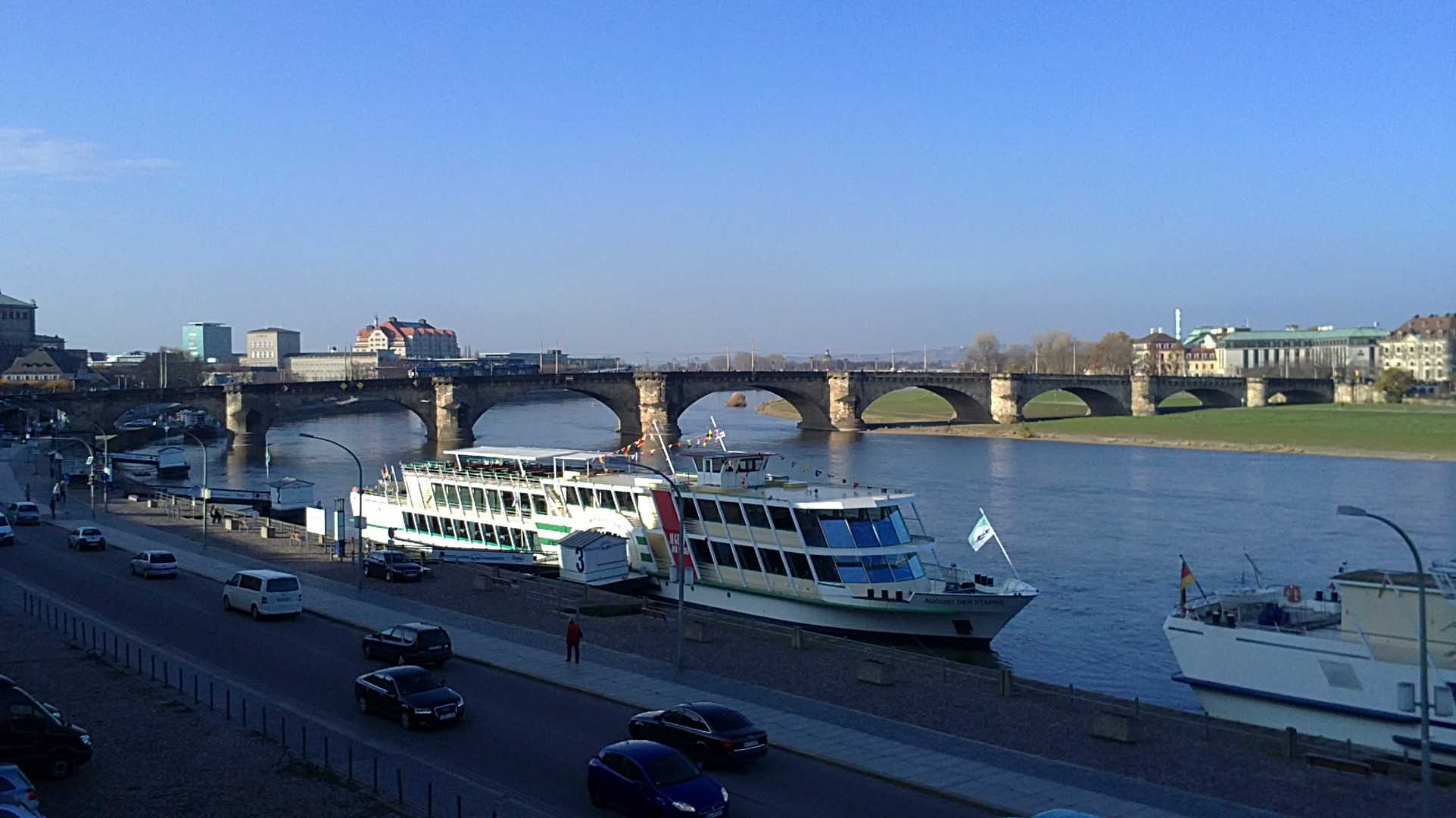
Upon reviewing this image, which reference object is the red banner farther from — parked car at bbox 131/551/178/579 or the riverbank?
the riverbank

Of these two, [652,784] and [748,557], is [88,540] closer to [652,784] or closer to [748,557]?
[748,557]

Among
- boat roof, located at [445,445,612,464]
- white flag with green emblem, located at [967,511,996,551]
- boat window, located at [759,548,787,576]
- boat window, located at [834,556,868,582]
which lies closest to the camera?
white flag with green emblem, located at [967,511,996,551]

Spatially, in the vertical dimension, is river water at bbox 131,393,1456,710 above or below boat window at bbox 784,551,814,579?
below

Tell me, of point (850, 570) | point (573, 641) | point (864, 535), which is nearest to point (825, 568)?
point (850, 570)

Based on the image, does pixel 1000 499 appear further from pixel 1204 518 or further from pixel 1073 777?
pixel 1073 777

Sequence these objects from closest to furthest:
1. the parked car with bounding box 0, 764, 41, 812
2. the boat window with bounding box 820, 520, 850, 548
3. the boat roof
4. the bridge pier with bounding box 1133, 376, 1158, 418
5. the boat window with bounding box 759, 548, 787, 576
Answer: the parked car with bounding box 0, 764, 41, 812, the boat window with bounding box 820, 520, 850, 548, the boat window with bounding box 759, 548, 787, 576, the boat roof, the bridge pier with bounding box 1133, 376, 1158, 418

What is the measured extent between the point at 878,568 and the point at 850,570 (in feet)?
2.86

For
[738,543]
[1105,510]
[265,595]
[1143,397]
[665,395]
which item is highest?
[665,395]

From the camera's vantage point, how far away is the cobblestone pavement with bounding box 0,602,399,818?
16953 millimetres

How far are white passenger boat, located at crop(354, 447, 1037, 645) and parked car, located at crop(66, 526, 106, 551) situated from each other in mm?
12445

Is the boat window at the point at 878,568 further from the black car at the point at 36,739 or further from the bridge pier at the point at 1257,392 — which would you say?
the bridge pier at the point at 1257,392

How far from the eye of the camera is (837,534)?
36594 mm

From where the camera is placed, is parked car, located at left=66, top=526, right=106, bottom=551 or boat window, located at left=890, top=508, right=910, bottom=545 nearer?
boat window, located at left=890, top=508, right=910, bottom=545

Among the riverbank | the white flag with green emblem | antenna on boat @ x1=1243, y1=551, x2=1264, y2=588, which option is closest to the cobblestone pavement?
the white flag with green emblem
